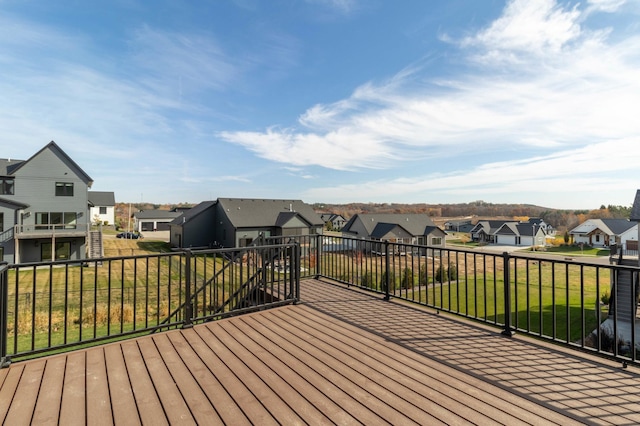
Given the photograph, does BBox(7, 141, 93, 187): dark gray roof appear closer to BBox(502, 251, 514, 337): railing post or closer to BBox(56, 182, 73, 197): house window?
BBox(56, 182, 73, 197): house window

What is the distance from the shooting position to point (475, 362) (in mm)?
2764

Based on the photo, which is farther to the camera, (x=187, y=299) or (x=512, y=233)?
(x=512, y=233)

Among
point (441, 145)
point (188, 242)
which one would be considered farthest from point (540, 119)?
point (188, 242)

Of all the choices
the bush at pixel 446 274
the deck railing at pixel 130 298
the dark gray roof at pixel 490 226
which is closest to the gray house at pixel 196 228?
the deck railing at pixel 130 298

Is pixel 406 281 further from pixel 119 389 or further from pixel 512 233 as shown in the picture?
pixel 512 233

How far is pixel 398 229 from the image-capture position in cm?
3391

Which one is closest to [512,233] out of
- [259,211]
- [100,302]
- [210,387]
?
[259,211]

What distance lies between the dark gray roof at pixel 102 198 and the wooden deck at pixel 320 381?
52.7 m

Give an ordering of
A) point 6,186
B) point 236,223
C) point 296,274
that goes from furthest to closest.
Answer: point 236,223 < point 6,186 < point 296,274

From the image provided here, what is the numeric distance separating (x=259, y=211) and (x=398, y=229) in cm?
1579

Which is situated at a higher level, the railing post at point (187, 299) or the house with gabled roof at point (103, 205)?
the house with gabled roof at point (103, 205)

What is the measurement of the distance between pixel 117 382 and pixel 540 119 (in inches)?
700

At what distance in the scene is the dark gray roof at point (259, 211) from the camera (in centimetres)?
2890

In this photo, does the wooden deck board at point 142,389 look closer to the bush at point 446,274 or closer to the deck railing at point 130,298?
the deck railing at point 130,298
